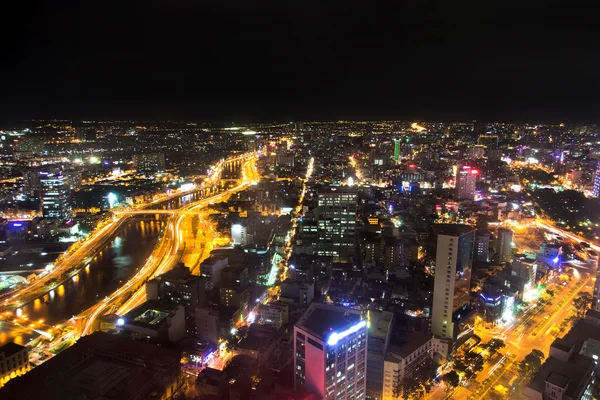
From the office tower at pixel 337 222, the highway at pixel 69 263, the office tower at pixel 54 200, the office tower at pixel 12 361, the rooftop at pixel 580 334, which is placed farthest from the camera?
the office tower at pixel 54 200

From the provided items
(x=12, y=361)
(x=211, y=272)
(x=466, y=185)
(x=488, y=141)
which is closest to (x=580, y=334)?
(x=211, y=272)

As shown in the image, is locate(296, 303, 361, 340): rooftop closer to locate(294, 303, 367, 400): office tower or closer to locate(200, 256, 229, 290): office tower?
locate(294, 303, 367, 400): office tower

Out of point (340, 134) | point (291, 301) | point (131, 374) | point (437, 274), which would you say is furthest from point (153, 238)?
point (340, 134)

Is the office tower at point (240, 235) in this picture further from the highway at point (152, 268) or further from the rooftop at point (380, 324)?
the rooftop at point (380, 324)

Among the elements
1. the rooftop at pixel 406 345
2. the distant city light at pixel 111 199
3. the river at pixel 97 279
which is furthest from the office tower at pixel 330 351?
the distant city light at pixel 111 199

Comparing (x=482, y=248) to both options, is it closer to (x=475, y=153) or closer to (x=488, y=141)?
(x=475, y=153)

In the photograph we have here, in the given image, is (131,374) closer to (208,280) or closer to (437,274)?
(208,280)
